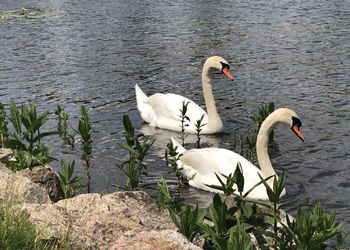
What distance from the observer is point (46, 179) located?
28.7 feet

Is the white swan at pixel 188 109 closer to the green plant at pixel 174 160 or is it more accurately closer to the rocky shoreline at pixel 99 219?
the green plant at pixel 174 160

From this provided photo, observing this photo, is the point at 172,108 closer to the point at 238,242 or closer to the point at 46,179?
the point at 46,179

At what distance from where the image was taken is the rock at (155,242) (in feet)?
17.3

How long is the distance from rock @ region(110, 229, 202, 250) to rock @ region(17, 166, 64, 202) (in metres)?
3.41

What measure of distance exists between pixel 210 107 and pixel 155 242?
10.1 metres

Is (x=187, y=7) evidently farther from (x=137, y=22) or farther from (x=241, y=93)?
(x=241, y=93)

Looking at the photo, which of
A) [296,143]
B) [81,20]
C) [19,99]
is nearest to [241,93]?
[296,143]

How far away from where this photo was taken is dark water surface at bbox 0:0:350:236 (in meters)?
12.5

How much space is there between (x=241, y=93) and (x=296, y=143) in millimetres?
4963

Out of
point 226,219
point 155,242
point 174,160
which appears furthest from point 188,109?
point 155,242

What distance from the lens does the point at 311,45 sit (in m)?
24.4

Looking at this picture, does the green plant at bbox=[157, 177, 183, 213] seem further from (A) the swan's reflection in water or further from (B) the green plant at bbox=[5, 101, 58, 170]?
(A) the swan's reflection in water

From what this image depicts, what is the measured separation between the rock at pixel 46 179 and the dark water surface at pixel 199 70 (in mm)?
2423

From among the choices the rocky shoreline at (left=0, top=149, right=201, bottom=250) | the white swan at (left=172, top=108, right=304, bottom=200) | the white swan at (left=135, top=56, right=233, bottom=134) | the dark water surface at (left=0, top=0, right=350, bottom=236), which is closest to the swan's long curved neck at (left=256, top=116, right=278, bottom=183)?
the white swan at (left=172, top=108, right=304, bottom=200)
